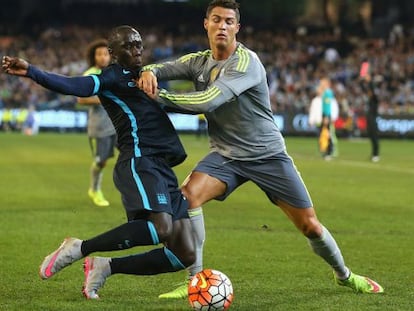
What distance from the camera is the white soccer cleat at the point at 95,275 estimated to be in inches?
308

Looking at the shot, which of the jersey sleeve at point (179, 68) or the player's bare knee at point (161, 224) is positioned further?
the jersey sleeve at point (179, 68)

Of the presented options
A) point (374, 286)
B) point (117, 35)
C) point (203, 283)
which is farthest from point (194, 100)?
point (374, 286)

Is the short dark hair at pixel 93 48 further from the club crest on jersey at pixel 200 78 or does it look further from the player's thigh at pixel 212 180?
the player's thigh at pixel 212 180

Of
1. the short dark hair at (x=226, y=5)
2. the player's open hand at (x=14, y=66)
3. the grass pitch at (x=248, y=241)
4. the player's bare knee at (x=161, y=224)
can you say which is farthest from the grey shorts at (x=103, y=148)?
the player's open hand at (x=14, y=66)

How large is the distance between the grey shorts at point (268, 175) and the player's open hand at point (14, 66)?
1.93 metres

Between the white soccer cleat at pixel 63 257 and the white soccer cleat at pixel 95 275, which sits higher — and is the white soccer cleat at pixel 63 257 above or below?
above

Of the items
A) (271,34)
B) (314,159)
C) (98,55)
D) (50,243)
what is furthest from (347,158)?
(271,34)

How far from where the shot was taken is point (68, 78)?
23.2 feet

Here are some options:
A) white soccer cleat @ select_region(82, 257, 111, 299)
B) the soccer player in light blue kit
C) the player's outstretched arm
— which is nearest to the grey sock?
the soccer player in light blue kit

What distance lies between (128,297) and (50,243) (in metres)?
3.25

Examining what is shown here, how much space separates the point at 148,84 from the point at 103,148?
7648 millimetres

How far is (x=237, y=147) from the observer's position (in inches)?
321

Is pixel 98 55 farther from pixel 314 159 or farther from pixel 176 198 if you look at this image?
pixel 314 159

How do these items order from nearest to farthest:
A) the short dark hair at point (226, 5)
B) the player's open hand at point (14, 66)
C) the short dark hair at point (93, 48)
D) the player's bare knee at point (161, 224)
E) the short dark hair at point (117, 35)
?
the player's open hand at point (14, 66) < the player's bare knee at point (161, 224) < the short dark hair at point (117, 35) < the short dark hair at point (226, 5) < the short dark hair at point (93, 48)
